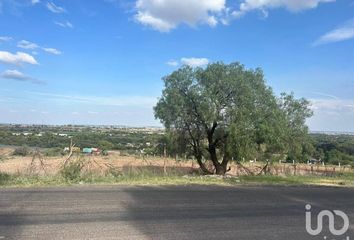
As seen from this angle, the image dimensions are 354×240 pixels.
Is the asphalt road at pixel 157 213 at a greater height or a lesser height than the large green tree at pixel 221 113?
lesser

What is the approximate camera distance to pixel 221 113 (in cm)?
3462

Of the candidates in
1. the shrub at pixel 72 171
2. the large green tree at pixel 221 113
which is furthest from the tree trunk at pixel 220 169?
A: the shrub at pixel 72 171

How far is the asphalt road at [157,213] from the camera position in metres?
8.58

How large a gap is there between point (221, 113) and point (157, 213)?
24396mm

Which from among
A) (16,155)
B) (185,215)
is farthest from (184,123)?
(185,215)

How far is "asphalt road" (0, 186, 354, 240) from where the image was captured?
8.58 meters

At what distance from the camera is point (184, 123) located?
36375mm

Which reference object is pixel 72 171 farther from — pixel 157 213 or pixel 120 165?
pixel 120 165

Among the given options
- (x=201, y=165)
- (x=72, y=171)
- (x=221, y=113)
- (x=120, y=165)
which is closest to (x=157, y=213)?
(x=72, y=171)

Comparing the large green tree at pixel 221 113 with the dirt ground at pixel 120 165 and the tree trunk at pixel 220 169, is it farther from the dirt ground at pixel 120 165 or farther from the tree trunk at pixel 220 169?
the dirt ground at pixel 120 165

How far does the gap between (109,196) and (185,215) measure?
344cm

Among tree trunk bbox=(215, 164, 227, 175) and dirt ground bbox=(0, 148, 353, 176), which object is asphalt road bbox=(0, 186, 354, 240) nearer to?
dirt ground bbox=(0, 148, 353, 176)

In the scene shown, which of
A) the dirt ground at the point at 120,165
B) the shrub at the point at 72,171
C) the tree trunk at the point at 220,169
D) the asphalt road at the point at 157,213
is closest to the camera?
the asphalt road at the point at 157,213

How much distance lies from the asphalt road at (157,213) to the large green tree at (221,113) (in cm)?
1792
